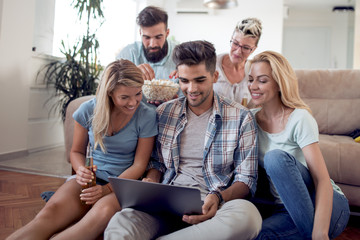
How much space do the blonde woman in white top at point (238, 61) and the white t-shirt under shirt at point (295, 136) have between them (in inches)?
23.9

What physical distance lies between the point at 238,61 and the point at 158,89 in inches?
32.6

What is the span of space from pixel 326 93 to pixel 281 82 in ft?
4.55

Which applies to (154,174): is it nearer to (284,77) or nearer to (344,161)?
(284,77)

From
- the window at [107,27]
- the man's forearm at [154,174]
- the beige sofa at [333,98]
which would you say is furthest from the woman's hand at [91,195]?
the window at [107,27]

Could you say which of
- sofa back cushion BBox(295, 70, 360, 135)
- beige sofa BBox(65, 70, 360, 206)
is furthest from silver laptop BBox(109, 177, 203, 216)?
sofa back cushion BBox(295, 70, 360, 135)

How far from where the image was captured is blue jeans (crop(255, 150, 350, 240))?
143cm

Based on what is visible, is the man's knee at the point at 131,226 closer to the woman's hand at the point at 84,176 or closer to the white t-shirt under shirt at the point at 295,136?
the woman's hand at the point at 84,176

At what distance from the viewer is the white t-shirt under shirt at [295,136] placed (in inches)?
60.9

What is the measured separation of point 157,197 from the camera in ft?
4.34

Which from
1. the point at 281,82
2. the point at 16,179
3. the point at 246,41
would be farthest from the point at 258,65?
the point at 16,179

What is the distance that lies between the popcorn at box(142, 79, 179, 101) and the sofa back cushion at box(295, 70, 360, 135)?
141 cm

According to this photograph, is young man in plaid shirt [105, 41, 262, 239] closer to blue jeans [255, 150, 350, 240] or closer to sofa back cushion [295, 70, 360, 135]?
blue jeans [255, 150, 350, 240]

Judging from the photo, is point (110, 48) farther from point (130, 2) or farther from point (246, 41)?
point (246, 41)

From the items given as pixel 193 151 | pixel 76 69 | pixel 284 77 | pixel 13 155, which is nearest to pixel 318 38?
pixel 76 69
